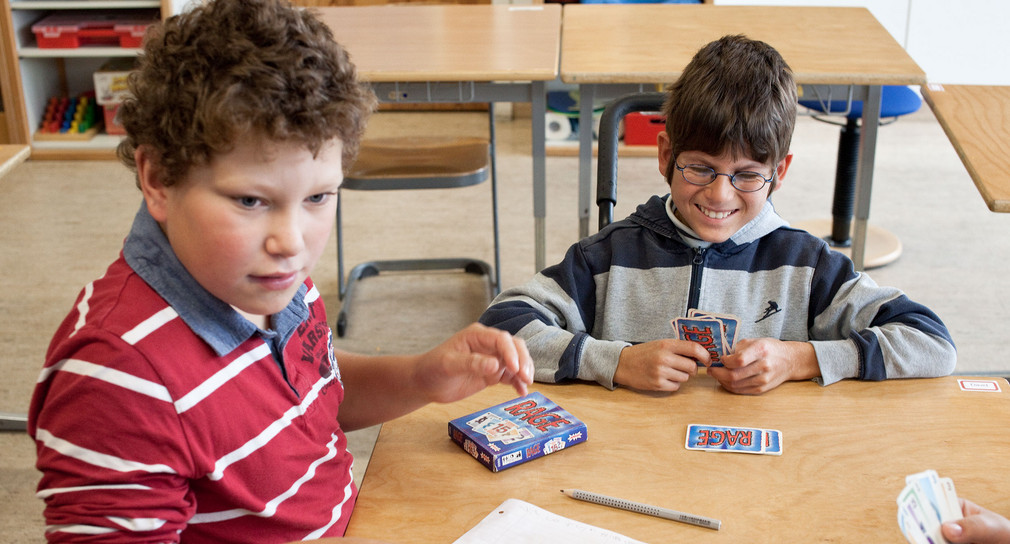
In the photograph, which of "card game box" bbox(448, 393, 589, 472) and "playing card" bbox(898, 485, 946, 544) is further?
"card game box" bbox(448, 393, 589, 472)

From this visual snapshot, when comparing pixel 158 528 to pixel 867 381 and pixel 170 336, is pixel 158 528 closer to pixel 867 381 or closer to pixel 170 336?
pixel 170 336

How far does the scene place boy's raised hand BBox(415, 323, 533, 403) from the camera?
929 mm

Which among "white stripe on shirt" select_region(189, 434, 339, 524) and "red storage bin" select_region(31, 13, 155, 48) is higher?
"red storage bin" select_region(31, 13, 155, 48)

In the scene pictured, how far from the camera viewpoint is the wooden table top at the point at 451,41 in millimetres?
2361

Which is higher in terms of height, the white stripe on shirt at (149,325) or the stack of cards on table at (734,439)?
the white stripe on shirt at (149,325)

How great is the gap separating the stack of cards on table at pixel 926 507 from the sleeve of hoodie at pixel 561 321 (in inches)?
17.2

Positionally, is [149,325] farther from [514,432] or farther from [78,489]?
[514,432]

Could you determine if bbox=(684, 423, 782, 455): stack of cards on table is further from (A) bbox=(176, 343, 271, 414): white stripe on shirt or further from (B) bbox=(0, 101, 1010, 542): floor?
(B) bbox=(0, 101, 1010, 542): floor

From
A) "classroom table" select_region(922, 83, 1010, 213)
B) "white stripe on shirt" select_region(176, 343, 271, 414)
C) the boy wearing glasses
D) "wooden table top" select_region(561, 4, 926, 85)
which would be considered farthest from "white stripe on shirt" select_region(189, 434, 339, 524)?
"wooden table top" select_region(561, 4, 926, 85)

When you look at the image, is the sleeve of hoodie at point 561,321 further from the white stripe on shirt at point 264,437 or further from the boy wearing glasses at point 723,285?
the white stripe on shirt at point 264,437

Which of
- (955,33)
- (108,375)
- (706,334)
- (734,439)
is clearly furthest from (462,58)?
(955,33)

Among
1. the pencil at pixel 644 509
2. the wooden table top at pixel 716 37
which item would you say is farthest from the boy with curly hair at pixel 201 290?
the wooden table top at pixel 716 37

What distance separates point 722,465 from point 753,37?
76.4 inches

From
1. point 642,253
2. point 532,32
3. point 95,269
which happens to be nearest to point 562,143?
point 532,32
